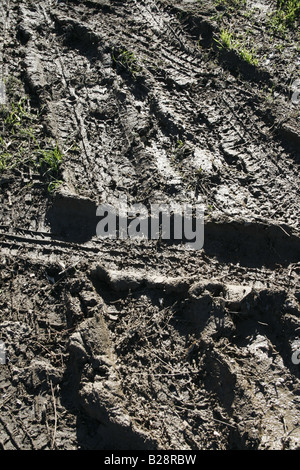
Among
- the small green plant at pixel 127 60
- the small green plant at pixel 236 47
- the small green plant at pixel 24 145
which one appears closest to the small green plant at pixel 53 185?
the small green plant at pixel 24 145

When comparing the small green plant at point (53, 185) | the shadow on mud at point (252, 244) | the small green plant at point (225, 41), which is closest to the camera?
the shadow on mud at point (252, 244)

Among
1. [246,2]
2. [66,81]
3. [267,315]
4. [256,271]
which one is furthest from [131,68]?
[267,315]

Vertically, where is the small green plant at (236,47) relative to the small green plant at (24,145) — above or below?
above

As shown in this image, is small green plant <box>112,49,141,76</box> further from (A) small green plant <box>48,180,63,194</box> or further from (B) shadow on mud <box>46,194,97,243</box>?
(B) shadow on mud <box>46,194,97,243</box>

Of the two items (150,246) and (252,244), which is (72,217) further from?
(252,244)

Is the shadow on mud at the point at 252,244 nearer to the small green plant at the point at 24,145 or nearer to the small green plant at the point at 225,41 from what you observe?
the small green plant at the point at 24,145

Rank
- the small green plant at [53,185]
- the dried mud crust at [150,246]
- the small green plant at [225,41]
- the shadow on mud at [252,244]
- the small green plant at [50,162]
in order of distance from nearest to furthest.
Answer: the dried mud crust at [150,246] → the shadow on mud at [252,244] → the small green plant at [53,185] → the small green plant at [50,162] → the small green plant at [225,41]

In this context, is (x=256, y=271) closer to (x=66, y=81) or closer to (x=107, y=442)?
(x=107, y=442)

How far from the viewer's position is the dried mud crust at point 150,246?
2.74 m

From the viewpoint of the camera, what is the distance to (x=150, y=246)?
3.43 metres

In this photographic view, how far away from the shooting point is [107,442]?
8.68ft

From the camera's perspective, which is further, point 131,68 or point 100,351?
point 131,68

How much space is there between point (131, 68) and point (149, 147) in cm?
97

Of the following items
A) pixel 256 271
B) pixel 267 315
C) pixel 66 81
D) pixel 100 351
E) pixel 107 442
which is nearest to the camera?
pixel 107 442
